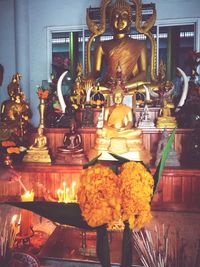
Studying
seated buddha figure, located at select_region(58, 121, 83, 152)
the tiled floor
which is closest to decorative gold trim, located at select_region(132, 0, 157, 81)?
seated buddha figure, located at select_region(58, 121, 83, 152)

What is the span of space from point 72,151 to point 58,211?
7.63 feet

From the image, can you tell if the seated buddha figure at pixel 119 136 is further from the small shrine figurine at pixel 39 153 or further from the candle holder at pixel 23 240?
the candle holder at pixel 23 240

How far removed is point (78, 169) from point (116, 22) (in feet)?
7.86

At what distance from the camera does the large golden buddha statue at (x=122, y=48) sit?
4.21 m

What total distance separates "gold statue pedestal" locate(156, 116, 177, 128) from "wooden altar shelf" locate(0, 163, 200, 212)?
0.74 meters

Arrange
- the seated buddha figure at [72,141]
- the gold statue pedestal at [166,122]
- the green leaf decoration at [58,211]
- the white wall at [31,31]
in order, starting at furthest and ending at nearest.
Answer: the white wall at [31,31]
the gold statue pedestal at [166,122]
the seated buddha figure at [72,141]
the green leaf decoration at [58,211]

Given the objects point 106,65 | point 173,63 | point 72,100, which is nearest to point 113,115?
point 72,100

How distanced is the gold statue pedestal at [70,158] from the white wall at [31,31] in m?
1.90

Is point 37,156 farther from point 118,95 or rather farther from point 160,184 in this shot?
point 160,184

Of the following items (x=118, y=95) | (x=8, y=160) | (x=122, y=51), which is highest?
(x=122, y=51)

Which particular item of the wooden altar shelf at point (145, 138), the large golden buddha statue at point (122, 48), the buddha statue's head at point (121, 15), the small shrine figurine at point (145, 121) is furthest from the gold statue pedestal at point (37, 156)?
the buddha statue's head at point (121, 15)

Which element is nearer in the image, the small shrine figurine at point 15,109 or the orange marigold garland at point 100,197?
the orange marigold garland at point 100,197

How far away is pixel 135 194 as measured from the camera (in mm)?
669

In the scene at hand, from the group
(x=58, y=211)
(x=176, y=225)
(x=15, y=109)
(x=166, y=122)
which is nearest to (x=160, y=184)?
(x=176, y=225)
